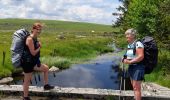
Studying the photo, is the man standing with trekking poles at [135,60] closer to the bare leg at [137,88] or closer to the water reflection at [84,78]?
the bare leg at [137,88]

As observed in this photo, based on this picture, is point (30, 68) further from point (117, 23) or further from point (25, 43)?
point (117, 23)

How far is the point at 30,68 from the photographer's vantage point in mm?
11008

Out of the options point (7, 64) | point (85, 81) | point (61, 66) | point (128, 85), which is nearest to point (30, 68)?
point (128, 85)

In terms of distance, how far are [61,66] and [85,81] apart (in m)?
8.71

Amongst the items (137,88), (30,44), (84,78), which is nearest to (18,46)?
(30,44)

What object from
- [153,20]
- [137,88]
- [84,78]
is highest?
[153,20]

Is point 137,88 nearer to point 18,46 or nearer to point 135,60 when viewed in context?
point 135,60

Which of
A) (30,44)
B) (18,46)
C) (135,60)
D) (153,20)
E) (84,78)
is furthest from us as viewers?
(153,20)

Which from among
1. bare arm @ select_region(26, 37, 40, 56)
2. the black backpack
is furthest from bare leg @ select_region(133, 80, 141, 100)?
bare arm @ select_region(26, 37, 40, 56)

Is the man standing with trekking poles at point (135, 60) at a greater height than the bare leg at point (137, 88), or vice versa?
the man standing with trekking poles at point (135, 60)

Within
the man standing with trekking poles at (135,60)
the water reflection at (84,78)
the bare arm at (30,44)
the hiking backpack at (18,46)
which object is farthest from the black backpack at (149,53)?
the water reflection at (84,78)

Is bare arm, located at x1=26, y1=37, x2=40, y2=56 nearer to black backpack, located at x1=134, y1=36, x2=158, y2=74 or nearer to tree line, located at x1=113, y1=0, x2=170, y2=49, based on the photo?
black backpack, located at x1=134, y1=36, x2=158, y2=74

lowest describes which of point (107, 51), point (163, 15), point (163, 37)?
point (107, 51)

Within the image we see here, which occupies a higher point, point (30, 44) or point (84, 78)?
point (30, 44)
